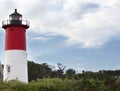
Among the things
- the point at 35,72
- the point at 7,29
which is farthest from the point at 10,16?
the point at 35,72

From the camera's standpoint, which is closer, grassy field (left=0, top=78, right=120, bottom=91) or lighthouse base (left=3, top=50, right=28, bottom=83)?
grassy field (left=0, top=78, right=120, bottom=91)

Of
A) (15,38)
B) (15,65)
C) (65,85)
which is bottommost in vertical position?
(65,85)

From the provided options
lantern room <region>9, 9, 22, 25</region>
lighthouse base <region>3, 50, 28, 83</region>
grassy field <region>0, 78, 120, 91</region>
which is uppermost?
lantern room <region>9, 9, 22, 25</region>

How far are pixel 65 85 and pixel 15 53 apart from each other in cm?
724

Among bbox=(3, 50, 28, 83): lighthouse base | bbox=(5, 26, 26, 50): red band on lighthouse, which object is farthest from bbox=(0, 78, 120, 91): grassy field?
bbox=(5, 26, 26, 50): red band on lighthouse

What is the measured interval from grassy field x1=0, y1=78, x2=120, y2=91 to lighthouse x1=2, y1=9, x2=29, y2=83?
207 inches

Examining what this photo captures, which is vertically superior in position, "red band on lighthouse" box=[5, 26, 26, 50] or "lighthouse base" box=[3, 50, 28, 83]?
"red band on lighthouse" box=[5, 26, 26, 50]

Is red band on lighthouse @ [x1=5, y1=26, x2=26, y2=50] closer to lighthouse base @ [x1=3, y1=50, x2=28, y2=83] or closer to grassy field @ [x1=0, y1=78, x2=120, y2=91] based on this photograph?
lighthouse base @ [x1=3, y1=50, x2=28, y2=83]

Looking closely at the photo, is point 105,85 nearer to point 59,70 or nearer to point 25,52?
point 25,52

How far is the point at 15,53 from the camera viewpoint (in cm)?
3400

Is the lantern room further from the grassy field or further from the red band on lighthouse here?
the grassy field

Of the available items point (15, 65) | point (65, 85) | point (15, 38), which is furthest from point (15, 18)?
point (65, 85)

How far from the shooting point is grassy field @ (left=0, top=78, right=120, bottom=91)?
87.0 ft

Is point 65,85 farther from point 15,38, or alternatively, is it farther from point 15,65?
point 15,38
